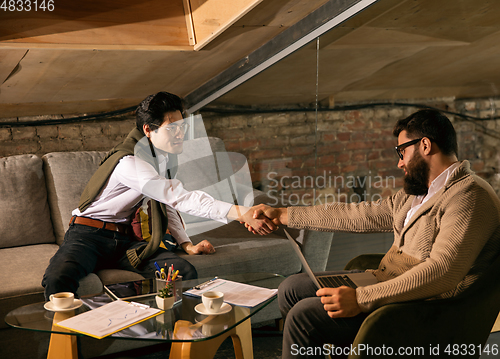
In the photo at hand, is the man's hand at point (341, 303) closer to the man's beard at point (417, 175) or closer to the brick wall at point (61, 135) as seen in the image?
the man's beard at point (417, 175)

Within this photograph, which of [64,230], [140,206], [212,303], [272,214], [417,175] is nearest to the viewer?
[212,303]

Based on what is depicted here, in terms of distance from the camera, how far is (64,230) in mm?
2512

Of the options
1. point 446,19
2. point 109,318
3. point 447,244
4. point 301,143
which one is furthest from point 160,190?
point 446,19

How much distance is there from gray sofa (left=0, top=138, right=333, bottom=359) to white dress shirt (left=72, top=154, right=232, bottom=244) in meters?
0.30

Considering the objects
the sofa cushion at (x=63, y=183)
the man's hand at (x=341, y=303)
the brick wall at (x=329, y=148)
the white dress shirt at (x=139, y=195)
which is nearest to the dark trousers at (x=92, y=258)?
the white dress shirt at (x=139, y=195)

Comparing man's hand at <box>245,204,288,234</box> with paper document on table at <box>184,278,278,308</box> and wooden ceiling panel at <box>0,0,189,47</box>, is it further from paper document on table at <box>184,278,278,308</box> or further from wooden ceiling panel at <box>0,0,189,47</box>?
wooden ceiling panel at <box>0,0,189,47</box>

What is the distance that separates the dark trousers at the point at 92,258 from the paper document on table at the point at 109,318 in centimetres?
48

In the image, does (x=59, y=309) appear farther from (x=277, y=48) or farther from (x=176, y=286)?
(x=277, y=48)

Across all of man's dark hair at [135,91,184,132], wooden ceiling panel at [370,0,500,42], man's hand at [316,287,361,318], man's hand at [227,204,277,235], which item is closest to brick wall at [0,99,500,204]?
wooden ceiling panel at [370,0,500,42]

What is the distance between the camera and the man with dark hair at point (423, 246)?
132 cm

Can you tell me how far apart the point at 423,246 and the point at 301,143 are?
4.51ft

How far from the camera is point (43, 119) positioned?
296cm

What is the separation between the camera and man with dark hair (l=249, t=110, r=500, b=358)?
1.32m

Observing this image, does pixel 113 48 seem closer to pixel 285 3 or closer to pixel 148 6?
pixel 148 6
